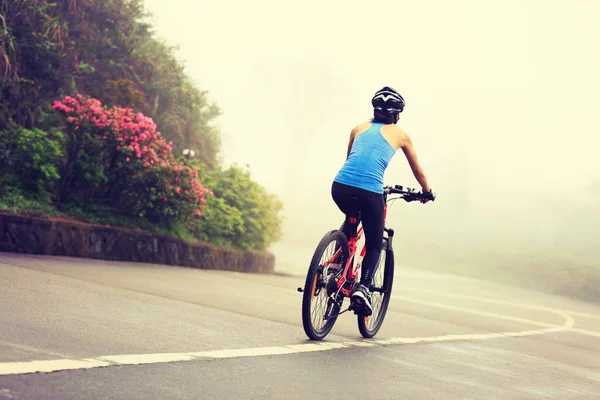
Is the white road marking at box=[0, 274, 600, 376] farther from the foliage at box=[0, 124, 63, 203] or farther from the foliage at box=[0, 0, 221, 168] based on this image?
the foliage at box=[0, 0, 221, 168]

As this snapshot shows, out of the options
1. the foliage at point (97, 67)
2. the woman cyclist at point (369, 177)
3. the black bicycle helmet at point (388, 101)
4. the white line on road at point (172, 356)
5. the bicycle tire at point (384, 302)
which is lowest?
the white line on road at point (172, 356)

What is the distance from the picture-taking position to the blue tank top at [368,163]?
786 cm

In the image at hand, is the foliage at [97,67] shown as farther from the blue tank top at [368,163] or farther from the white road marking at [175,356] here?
the white road marking at [175,356]

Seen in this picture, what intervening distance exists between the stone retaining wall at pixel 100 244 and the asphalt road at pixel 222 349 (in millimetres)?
450

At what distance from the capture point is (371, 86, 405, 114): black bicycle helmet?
26.7ft

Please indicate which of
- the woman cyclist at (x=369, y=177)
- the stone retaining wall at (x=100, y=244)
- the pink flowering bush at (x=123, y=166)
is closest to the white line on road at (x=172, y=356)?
the woman cyclist at (x=369, y=177)

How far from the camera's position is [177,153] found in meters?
20.6

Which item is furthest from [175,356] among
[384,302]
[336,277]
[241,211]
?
[241,211]

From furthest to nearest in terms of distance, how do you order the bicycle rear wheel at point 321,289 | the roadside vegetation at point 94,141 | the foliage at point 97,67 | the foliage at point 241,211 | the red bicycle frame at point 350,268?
1. the foliage at point 241,211
2. the foliage at point 97,67
3. the roadside vegetation at point 94,141
4. the red bicycle frame at point 350,268
5. the bicycle rear wheel at point 321,289

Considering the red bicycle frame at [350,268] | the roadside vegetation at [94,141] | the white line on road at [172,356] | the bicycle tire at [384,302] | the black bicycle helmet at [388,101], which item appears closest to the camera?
the white line on road at [172,356]

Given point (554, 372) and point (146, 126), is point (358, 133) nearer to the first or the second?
point (554, 372)

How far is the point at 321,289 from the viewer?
24.9 feet

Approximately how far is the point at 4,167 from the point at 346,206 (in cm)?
746

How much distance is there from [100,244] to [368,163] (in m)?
6.74
